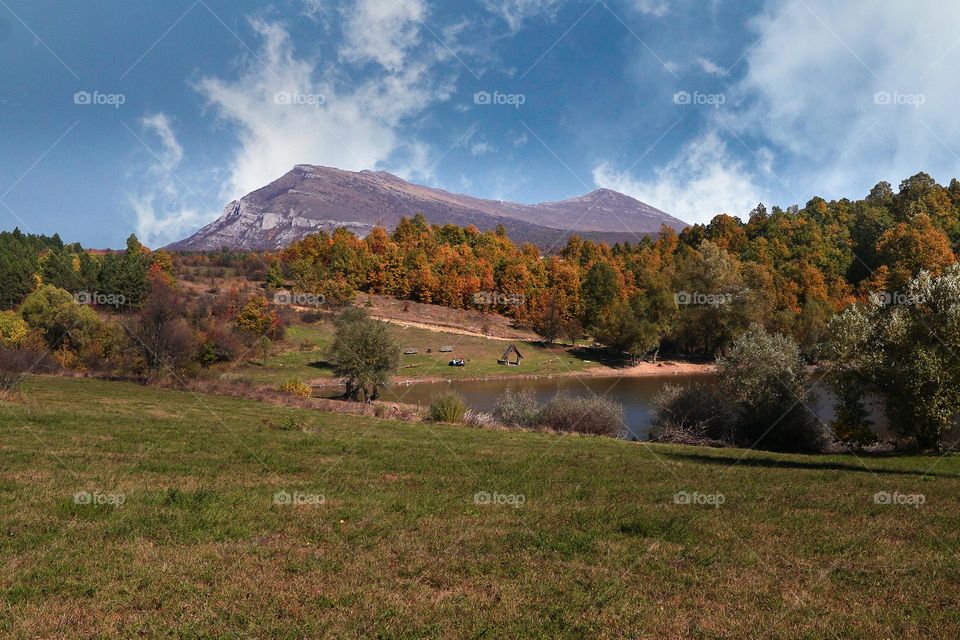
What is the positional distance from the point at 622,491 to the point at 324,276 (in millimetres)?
112887

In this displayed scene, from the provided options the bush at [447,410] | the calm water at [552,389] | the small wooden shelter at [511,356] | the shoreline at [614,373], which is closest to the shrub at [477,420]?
the bush at [447,410]

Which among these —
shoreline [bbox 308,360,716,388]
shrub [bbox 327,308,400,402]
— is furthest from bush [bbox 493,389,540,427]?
shoreline [bbox 308,360,716,388]

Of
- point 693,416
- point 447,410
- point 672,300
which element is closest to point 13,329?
point 447,410

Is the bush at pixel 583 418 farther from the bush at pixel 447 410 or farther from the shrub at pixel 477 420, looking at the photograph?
the bush at pixel 447 410

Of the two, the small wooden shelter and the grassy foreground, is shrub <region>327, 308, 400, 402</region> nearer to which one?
the grassy foreground

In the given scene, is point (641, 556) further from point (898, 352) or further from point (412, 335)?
point (412, 335)

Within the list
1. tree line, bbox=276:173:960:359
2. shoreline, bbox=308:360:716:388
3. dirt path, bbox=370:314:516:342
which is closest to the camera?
shoreline, bbox=308:360:716:388

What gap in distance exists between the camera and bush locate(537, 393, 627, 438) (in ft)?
118

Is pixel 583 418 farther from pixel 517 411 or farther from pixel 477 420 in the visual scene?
pixel 477 420

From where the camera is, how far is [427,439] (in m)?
23.7

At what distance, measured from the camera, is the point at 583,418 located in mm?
36125

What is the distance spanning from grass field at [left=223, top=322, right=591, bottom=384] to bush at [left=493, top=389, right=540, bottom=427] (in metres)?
34.8

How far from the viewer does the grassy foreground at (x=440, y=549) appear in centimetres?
671

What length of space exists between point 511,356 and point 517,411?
5416 centimetres
